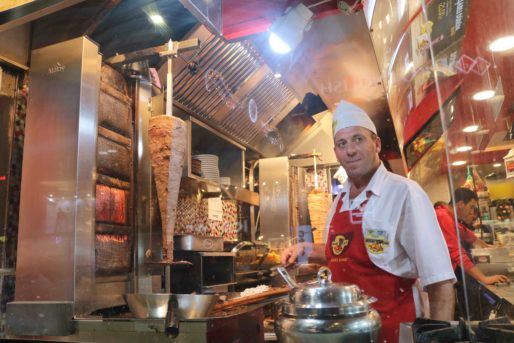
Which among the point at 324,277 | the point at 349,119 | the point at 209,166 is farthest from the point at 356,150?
the point at 209,166

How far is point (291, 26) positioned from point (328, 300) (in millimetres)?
2117

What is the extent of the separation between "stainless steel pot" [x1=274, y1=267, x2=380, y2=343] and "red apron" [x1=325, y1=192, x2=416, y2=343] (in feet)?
1.69

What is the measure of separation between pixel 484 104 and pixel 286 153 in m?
2.10

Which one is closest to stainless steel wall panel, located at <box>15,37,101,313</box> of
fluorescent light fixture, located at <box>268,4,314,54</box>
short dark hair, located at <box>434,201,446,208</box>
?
fluorescent light fixture, located at <box>268,4,314,54</box>

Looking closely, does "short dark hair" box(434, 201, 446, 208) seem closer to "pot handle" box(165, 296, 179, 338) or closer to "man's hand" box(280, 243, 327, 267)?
"man's hand" box(280, 243, 327, 267)

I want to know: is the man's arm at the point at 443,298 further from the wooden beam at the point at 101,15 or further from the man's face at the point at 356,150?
the wooden beam at the point at 101,15

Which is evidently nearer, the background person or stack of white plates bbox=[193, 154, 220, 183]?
the background person

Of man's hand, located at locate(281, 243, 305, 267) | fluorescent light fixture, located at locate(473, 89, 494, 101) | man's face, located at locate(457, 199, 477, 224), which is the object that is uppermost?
fluorescent light fixture, located at locate(473, 89, 494, 101)

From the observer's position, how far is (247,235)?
384 cm

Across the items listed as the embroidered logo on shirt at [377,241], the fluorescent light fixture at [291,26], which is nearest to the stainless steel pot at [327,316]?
the embroidered logo on shirt at [377,241]

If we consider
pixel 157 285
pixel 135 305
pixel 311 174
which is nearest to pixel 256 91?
pixel 311 174

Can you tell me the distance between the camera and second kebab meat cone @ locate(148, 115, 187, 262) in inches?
72.9

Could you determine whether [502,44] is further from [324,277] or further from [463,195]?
[324,277]

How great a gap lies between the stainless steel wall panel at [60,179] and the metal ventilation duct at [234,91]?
82 cm
